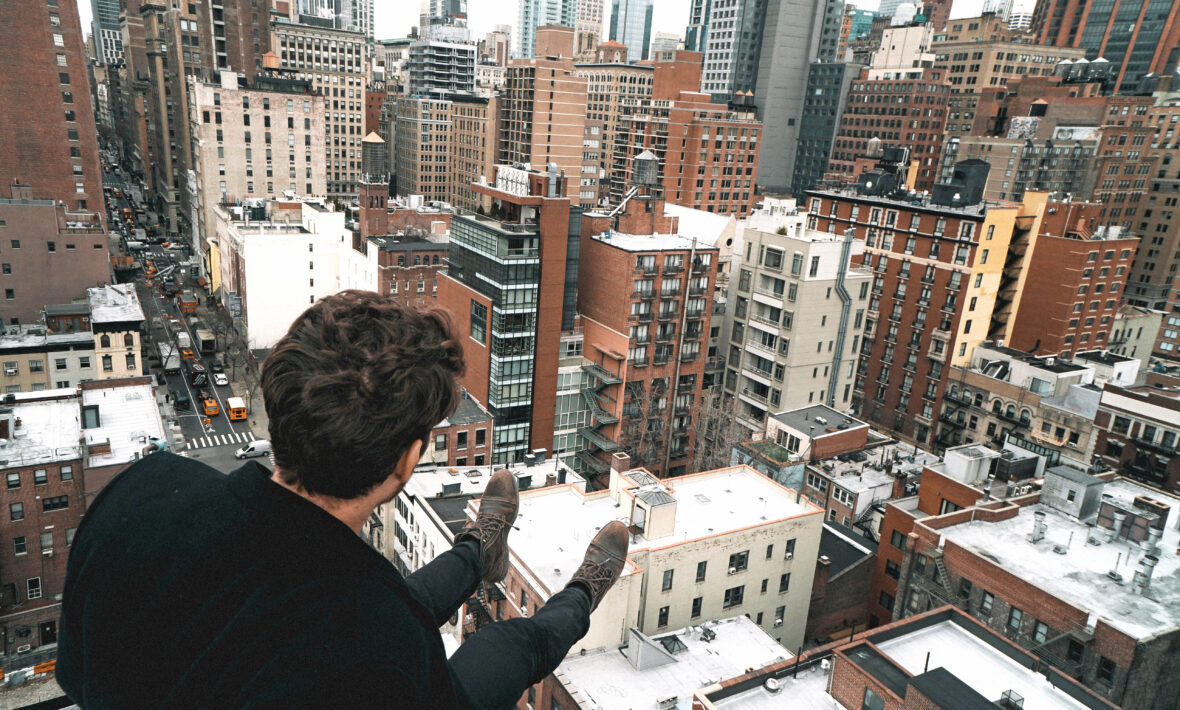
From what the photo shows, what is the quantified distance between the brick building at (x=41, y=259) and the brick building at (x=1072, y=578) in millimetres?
67411

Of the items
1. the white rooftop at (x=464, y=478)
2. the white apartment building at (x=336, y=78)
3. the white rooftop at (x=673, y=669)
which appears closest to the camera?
the white rooftop at (x=673, y=669)

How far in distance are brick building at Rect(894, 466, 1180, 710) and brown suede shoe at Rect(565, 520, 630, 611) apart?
24468 mm

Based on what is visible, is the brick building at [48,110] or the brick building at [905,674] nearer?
the brick building at [905,674]

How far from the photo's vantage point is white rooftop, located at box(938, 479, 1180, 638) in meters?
27.0

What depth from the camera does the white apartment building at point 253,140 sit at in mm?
89375

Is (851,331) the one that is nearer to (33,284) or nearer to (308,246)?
(308,246)

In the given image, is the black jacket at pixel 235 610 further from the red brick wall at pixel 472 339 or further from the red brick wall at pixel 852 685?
the red brick wall at pixel 472 339

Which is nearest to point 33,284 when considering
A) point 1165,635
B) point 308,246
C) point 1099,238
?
point 308,246

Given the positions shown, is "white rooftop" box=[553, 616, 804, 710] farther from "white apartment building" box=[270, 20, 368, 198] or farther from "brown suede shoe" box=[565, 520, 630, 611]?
"white apartment building" box=[270, 20, 368, 198]

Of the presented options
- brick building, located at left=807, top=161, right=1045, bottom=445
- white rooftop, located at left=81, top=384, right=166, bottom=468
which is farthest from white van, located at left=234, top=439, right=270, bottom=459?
brick building, located at left=807, top=161, right=1045, bottom=445

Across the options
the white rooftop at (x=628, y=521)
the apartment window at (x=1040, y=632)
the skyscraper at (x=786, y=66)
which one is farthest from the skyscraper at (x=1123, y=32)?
the apartment window at (x=1040, y=632)

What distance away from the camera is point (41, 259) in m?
60.8

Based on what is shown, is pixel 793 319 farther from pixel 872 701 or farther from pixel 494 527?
pixel 494 527

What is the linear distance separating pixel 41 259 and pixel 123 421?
2872 centimetres
